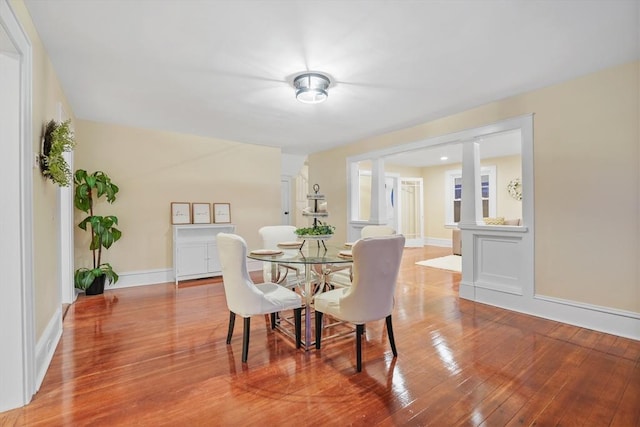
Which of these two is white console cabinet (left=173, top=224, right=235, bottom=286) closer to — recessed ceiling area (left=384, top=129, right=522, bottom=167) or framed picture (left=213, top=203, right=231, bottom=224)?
framed picture (left=213, top=203, right=231, bottom=224)

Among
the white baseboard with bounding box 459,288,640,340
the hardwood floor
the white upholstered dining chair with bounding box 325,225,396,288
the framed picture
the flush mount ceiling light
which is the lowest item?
the hardwood floor

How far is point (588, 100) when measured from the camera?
2832 millimetres

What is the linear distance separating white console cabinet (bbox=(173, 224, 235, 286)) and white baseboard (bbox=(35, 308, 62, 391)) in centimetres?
195

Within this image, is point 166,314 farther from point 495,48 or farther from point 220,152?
point 495,48

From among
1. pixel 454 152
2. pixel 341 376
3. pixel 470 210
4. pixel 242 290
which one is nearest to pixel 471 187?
pixel 470 210

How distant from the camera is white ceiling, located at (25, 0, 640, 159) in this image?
6.29 feet

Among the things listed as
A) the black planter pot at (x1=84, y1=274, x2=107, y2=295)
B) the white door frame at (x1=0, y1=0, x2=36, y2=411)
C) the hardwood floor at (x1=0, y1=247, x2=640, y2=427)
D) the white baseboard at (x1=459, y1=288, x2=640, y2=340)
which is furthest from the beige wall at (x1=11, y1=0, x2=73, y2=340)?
the white baseboard at (x1=459, y1=288, x2=640, y2=340)

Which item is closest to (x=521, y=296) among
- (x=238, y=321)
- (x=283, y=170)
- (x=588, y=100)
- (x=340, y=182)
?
(x=588, y=100)

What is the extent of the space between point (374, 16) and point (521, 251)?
290 centimetres

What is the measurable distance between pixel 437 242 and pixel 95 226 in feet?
26.6

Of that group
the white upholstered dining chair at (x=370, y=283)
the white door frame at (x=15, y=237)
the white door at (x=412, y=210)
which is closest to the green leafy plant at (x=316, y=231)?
the white upholstered dining chair at (x=370, y=283)

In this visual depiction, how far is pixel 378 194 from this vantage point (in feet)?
17.3

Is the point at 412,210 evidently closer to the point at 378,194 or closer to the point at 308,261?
the point at 378,194

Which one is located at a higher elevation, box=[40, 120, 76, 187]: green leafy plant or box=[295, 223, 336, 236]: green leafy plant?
box=[40, 120, 76, 187]: green leafy plant
